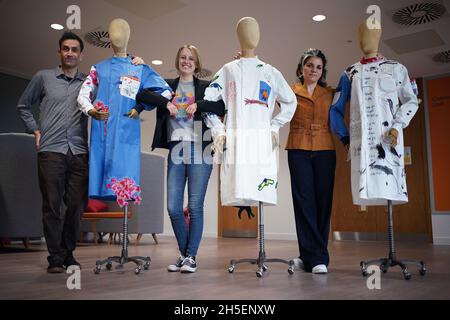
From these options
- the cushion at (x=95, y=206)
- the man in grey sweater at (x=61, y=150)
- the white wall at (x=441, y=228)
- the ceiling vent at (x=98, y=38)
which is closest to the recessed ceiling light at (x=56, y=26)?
the ceiling vent at (x=98, y=38)

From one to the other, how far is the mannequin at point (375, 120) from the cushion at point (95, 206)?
422cm

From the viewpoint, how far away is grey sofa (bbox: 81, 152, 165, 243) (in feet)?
18.4

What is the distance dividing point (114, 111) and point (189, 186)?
0.64 m

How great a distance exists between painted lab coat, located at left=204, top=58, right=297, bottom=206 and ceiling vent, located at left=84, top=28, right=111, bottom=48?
3750 millimetres

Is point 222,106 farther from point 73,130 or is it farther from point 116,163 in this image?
point 73,130

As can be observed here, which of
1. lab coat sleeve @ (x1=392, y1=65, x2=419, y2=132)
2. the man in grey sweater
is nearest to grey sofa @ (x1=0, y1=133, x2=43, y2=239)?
the man in grey sweater

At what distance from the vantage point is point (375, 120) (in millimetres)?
2432

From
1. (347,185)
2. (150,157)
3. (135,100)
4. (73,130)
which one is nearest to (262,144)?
(135,100)

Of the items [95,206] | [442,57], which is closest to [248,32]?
[95,206]

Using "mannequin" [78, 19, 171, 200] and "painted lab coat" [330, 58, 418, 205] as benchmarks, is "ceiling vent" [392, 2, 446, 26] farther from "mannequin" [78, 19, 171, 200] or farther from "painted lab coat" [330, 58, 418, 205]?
"mannequin" [78, 19, 171, 200]

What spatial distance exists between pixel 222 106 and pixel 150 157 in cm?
348

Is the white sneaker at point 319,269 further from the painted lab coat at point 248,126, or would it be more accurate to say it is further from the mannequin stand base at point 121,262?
the mannequin stand base at point 121,262
